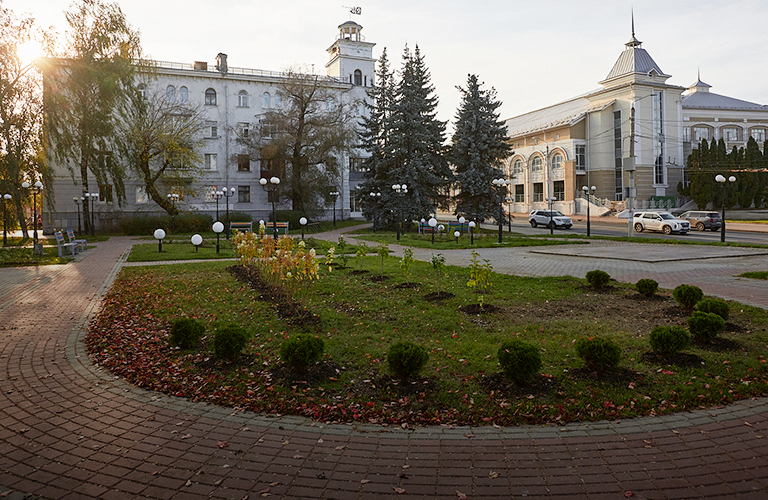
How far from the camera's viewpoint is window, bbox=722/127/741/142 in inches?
2389

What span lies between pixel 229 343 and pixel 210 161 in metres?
42.4

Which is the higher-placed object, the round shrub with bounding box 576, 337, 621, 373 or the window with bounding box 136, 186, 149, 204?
the window with bounding box 136, 186, 149, 204

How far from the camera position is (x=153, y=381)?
18.2ft

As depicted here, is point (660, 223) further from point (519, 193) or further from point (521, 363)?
point (521, 363)

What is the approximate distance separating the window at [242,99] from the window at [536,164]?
3257 cm

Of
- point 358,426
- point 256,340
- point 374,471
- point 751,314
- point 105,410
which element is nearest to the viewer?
point 374,471

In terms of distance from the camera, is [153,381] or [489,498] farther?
[153,381]

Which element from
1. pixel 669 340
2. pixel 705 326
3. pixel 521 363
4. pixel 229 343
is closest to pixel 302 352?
pixel 229 343

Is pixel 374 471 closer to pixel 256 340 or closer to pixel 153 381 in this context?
pixel 153 381

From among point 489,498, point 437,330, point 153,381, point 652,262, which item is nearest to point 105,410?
A: point 153,381

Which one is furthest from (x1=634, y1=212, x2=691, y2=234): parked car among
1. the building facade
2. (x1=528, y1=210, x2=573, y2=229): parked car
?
the building facade

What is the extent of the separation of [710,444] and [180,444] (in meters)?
4.11

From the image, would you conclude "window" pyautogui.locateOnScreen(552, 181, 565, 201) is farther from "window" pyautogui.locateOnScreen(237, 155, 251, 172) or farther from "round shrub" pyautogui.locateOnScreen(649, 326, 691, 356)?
"round shrub" pyautogui.locateOnScreen(649, 326, 691, 356)

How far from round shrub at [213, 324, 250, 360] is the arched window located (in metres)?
43.5
